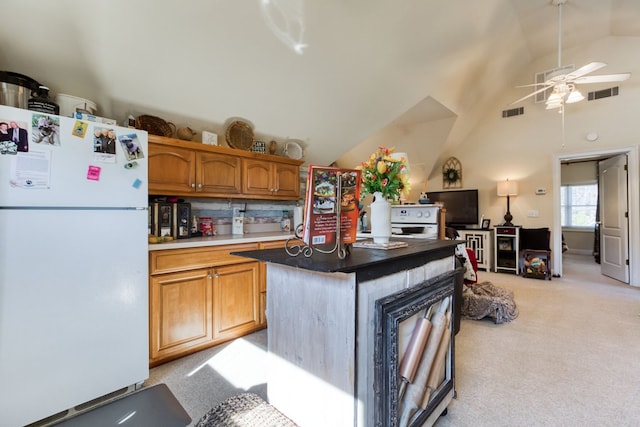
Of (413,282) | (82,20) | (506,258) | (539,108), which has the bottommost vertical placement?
(506,258)

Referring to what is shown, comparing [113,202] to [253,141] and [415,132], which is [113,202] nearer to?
[253,141]

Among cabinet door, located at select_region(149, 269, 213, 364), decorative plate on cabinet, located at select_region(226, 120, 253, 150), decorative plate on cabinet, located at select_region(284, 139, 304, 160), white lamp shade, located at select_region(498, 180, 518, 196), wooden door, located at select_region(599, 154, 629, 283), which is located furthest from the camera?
white lamp shade, located at select_region(498, 180, 518, 196)

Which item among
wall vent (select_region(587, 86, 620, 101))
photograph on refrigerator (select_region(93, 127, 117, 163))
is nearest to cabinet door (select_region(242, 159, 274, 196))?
photograph on refrigerator (select_region(93, 127, 117, 163))

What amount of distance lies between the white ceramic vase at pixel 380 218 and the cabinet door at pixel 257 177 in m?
1.93

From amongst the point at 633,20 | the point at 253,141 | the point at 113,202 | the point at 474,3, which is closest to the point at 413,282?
the point at 113,202

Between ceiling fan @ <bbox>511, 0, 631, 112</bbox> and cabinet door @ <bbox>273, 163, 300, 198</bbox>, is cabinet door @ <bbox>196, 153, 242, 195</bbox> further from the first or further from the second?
ceiling fan @ <bbox>511, 0, 631, 112</bbox>

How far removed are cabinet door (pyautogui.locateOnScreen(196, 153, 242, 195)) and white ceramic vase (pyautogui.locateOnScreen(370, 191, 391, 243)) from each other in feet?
6.24

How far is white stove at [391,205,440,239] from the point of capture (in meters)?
3.31

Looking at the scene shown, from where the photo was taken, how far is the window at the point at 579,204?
24.6 feet

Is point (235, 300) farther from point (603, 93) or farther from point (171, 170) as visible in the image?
Answer: point (603, 93)

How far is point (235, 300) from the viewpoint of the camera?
262 centimetres

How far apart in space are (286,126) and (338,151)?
1.07 metres

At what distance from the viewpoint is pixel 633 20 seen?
162 inches

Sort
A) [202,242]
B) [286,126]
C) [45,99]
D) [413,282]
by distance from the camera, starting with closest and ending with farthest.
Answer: [413,282] < [45,99] < [202,242] < [286,126]
